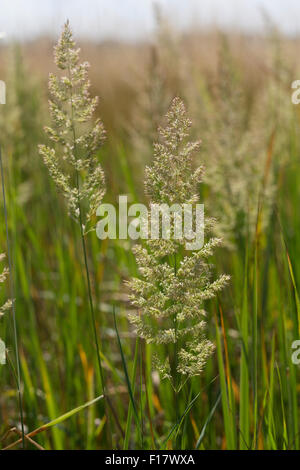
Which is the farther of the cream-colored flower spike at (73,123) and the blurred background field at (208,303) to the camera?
the blurred background field at (208,303)

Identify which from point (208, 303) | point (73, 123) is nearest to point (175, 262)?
point (73, 123)

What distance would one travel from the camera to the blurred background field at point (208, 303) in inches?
39.6

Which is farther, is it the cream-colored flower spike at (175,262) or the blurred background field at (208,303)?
the blurred background field at (208,303)

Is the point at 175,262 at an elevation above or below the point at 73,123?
Answer: below

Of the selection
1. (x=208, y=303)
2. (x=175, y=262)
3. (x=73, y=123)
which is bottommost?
(x=208, y=303)

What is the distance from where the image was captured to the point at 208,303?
1.30 meters

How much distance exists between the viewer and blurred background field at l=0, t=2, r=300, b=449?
39.6 inches

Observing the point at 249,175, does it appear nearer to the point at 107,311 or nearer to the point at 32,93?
the point at 107,311

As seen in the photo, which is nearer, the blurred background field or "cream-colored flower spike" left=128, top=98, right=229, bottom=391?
"cream-colored flower spike" left=128, top=98, right=229, bottom=391

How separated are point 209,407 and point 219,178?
646 millimetres

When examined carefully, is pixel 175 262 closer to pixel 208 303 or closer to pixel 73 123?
pixel 73 123

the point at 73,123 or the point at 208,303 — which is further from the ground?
the point at 73,123

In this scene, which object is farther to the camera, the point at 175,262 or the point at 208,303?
the point at 208,303

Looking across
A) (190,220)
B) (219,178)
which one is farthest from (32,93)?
(190,220)
